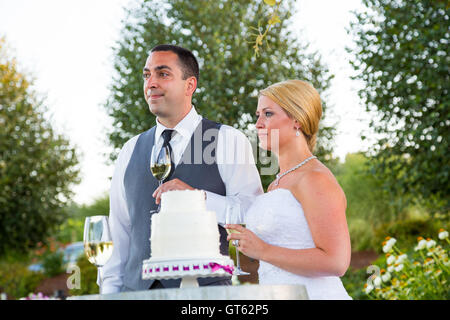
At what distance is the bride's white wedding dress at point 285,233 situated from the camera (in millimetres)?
3064

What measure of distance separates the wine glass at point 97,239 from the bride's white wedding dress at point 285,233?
2.73 feet

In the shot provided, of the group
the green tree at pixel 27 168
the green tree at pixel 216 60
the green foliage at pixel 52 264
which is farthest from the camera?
the green foliage at pixel 52 264

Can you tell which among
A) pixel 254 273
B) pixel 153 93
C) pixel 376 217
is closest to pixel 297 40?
pixel 254 273

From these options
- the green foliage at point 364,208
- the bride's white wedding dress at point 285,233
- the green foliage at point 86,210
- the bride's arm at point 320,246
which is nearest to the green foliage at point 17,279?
the green foliage at point 86,210

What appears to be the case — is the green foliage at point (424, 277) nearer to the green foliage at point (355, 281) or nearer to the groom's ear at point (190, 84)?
the green foliage at point (355, 281)

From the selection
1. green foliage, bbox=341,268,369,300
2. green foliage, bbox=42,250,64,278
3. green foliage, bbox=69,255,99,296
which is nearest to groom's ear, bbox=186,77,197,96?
green foliage, bbox=341,268,369,300

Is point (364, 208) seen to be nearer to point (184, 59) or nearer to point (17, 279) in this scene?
point (17, 279)

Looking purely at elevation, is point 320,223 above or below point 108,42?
below

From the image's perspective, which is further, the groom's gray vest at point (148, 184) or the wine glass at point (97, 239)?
the groom's gray vest at point (148, 184)

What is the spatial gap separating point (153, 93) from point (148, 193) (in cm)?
58

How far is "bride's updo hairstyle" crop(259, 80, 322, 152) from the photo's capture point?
10.8 feet

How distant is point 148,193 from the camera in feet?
11.9

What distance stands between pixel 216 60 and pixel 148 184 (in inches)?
337
